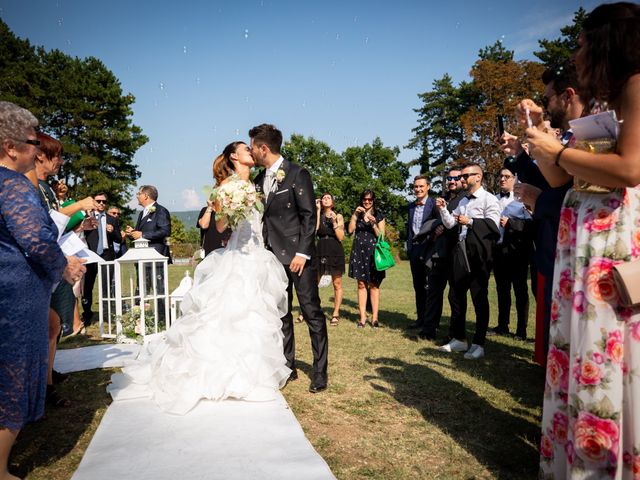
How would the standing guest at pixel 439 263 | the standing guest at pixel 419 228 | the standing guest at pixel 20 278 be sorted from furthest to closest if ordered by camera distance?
1. the standing guest at pixel 419 228
2. the standing guest at pixel 439 263
3. the standing guest at pixel 20 278

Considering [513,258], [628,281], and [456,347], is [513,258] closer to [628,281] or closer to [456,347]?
[456,347]

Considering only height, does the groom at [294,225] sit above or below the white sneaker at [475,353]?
above

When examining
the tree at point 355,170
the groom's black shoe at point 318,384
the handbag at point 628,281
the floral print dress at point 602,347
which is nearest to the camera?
the handbag at point 628,281

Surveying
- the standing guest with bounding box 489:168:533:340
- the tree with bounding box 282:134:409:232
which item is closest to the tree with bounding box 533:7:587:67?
the tree with bounding box 282:134:409:232

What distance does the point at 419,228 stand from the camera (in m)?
7.49

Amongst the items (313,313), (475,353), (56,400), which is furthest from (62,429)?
(475,353)

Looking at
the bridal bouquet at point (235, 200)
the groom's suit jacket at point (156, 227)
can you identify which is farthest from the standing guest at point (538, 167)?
the groom's suit jacket at point (156, 227)

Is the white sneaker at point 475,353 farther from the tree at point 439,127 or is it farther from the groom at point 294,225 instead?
the tree at point 439,127

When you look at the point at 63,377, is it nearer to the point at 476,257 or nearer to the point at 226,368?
the point at 226,368

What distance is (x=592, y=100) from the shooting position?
2.21 m

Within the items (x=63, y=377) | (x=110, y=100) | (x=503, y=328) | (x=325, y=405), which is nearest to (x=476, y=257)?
(x=503, y=328)

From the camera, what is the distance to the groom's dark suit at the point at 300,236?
14.8ft

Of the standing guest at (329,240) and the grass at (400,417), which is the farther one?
the standing guest at (329,240)

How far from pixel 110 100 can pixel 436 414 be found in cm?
4340
